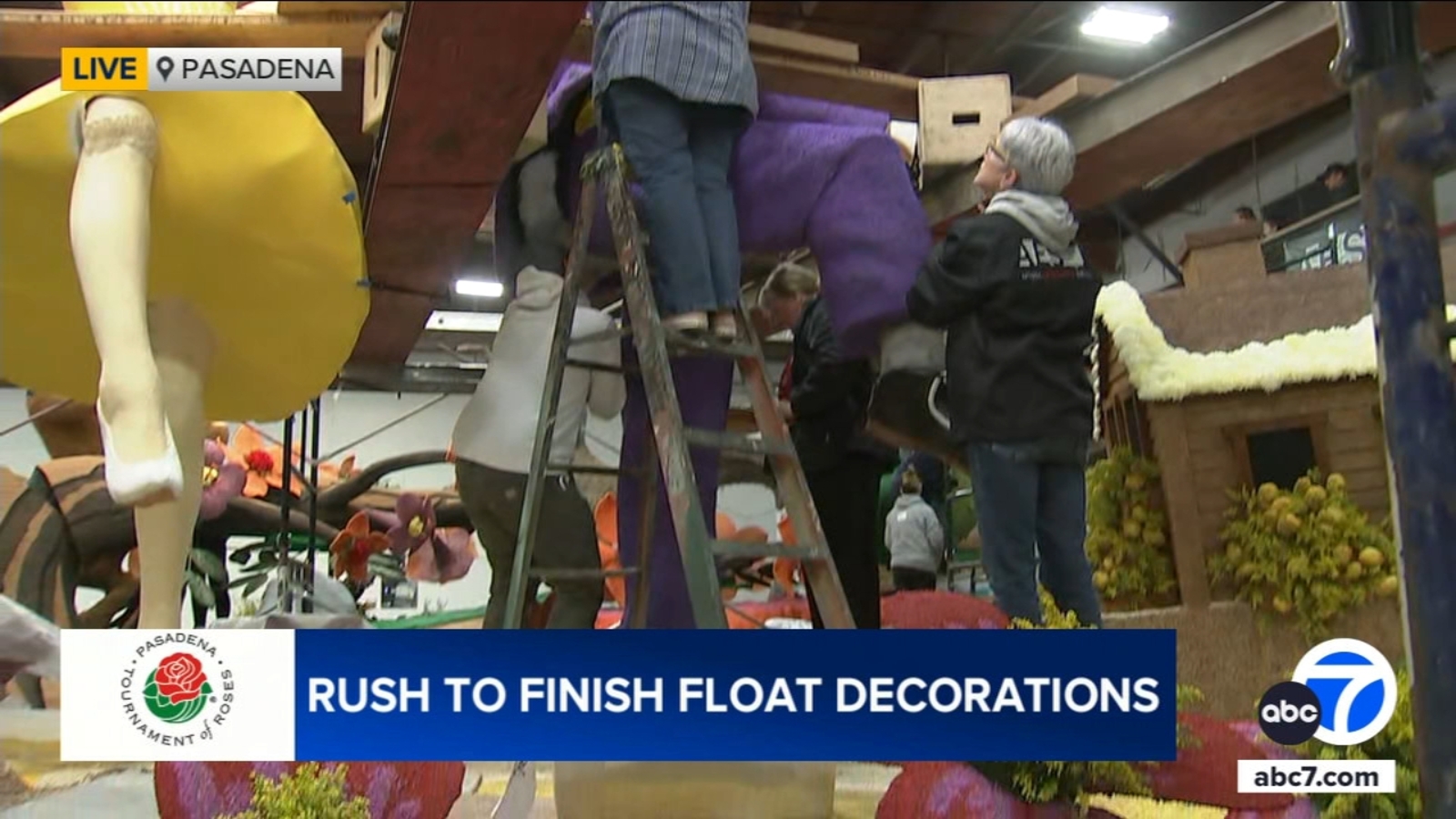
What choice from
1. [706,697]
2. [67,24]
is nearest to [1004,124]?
[706,697]

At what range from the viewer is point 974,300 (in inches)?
38.9

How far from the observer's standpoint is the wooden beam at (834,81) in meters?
1.04

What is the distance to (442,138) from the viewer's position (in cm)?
83

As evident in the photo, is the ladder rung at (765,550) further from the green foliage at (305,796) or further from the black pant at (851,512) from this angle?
the green foliage at (305,796)

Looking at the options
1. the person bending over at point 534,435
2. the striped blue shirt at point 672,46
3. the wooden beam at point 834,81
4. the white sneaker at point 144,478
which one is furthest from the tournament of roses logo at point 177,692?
the wooden beam at point 834,81

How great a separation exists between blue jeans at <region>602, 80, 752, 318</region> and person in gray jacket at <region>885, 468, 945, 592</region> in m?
0.25

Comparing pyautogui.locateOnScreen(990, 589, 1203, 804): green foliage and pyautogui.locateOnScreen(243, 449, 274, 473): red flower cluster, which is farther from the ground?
pyautogui.locateOnScreen(243, 449, 274, 473): red flower cluster

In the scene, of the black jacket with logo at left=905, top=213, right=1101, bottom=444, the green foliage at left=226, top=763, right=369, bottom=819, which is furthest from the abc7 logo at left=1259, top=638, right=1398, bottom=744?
the green foliage at left=226, top=763, right=369, bottom=819

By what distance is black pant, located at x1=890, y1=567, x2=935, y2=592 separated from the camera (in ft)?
3.31

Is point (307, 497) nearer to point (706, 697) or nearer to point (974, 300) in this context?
point (706, 697)

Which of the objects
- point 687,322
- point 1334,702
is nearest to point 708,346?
point 687,322

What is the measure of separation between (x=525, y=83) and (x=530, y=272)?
0.97 feet

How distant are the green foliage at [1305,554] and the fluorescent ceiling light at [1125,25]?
0.43 metres

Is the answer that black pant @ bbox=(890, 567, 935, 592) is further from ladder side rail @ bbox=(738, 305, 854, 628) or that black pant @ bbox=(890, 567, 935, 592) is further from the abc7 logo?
Answer: the abc7 logo
